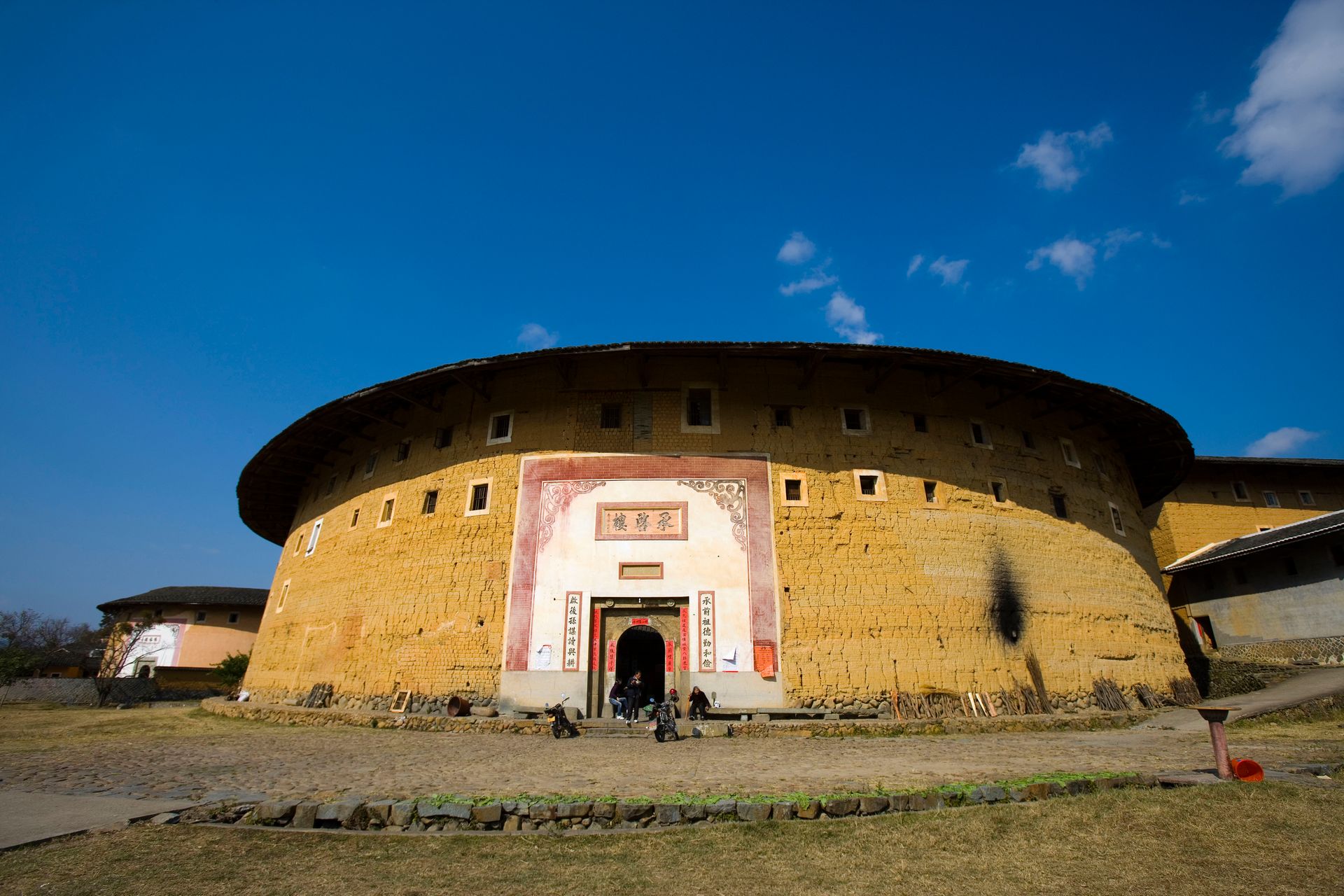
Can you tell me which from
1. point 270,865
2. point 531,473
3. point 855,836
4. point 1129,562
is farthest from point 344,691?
point 1129,562

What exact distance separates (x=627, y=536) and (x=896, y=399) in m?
7.87

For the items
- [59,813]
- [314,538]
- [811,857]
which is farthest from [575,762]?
[314,538]

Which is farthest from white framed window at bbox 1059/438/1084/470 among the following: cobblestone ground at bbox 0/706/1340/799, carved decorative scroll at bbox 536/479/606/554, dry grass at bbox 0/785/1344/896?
dry grass at bbox 0/785/1344/896

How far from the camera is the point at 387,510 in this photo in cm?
1789

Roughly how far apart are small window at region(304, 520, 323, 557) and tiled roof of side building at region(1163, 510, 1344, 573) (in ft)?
94.6

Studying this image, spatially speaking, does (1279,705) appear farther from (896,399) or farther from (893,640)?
(896,399)

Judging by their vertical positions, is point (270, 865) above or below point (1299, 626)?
below

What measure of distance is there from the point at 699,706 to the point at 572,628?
3.22m

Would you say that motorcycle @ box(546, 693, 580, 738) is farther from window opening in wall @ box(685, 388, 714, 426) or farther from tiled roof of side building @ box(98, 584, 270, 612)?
tiled roof of side building @ box(98, 584, 270, 612)

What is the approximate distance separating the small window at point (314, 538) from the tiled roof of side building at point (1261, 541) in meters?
28.8

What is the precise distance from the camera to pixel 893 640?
14.2 m

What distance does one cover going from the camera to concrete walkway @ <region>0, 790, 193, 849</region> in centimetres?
500

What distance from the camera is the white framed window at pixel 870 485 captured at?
15602 millimetres

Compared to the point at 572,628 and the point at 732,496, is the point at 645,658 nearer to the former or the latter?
the point at 572,628
